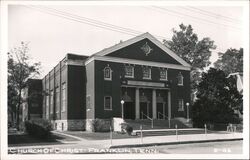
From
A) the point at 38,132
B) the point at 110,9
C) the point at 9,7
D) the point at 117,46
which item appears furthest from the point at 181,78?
the point at 9,7

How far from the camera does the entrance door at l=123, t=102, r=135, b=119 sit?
2857 cm

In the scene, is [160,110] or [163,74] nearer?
[163,74]

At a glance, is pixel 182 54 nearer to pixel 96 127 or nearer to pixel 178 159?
pixel 96 127

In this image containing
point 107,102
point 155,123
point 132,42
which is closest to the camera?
point 155,123

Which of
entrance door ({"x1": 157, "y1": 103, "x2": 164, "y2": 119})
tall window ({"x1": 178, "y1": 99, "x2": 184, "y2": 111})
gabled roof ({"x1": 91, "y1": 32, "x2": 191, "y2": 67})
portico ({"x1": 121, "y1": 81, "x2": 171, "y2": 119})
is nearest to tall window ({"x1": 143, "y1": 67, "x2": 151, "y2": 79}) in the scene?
portico ({"x1": 121, "y1": 81, "x2": 171, "y2": 119})

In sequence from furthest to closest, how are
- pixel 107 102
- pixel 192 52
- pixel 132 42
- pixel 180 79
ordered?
pixel 192 52, pixel 180 79, pixel 132 42, pixel 107 102

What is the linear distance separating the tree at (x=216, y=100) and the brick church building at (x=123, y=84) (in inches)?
59.6

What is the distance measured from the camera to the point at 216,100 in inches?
1148

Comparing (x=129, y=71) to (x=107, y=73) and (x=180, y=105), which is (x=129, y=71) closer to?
(x=107, y=73)

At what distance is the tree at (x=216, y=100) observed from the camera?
28375mm

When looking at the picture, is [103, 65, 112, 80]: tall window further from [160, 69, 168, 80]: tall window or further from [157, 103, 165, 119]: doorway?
[157, 103, 165, 119]: doorway

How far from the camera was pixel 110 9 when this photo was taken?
545 inches

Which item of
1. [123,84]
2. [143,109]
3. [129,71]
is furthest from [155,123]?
[129,71]

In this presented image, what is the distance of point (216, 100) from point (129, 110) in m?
7.03
